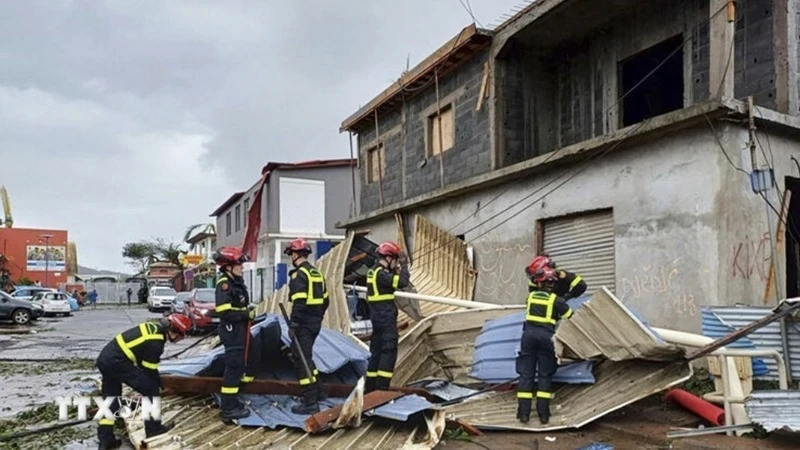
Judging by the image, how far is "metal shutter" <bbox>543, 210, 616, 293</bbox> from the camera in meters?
9.54

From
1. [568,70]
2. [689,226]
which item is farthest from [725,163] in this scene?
[568,70]

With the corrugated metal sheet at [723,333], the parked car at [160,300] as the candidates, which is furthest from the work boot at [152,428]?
the parked car at [160,300]

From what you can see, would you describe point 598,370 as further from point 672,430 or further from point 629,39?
point 629,39

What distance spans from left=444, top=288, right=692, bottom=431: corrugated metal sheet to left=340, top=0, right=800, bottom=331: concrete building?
7.64 ft

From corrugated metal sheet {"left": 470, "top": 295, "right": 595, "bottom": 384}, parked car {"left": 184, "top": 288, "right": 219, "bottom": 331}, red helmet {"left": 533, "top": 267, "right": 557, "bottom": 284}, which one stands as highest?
red helmet {"left": 533, "top": 267, "right": 557, "bottom": 284}

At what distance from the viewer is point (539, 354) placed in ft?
20.3

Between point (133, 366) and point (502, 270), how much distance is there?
753 cm

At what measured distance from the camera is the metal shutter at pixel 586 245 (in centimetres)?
954

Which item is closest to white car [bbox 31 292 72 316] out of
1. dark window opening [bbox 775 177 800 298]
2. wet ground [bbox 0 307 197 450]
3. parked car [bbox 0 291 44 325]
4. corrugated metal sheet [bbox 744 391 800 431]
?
parked car [bbox 0 291 44 325]

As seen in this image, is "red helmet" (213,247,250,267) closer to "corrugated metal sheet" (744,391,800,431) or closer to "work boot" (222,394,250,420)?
"work boot" (222,394,250,420)

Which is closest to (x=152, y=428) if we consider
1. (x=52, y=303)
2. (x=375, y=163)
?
(x=375, y=163)

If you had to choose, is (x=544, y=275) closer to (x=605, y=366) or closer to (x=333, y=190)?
(x=605, y=366)

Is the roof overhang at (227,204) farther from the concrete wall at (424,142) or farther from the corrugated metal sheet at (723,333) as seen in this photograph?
the corrugated metal sheet at (723,333)

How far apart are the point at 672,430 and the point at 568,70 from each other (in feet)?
→ 29.4
